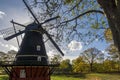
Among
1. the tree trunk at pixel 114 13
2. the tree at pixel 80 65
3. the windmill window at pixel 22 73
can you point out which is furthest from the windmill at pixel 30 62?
the tree at pixel 80 65

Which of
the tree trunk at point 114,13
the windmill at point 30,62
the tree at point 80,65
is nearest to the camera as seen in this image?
the tree trunk at point 114,13

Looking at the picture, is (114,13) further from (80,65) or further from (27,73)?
(80,65)

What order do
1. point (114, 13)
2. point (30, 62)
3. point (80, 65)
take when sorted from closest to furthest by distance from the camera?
point (114, 13)
point (30, 62)
point (80, 65)

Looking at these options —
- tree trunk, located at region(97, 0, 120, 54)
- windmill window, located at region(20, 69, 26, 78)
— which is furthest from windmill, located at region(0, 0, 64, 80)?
tree trunk, located at region(97, 0, 120, 54)

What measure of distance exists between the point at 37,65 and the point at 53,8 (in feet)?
65.7

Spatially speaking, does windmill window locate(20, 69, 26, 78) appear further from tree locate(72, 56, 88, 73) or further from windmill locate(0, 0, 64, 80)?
tree locate(72, 56, 88, 73)

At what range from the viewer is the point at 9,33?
30578 mm

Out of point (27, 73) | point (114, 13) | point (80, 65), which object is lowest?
point (27, 73)

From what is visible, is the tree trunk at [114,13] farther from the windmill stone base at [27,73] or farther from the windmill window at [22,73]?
the windmill window at [22,73]

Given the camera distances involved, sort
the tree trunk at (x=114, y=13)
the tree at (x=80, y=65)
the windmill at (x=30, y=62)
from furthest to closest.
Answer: the tree at (x=80, y=65) → the windmill at (x=30, y=62) → the tree trunk at (x=114, y=13)

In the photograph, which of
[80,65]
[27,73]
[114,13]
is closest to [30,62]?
[27,73]

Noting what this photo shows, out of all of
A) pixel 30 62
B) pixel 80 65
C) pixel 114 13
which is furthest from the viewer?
pixel 80 65

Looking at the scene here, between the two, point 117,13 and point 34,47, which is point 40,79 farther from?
point 117,13

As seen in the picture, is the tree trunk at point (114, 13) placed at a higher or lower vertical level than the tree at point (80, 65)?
higher
